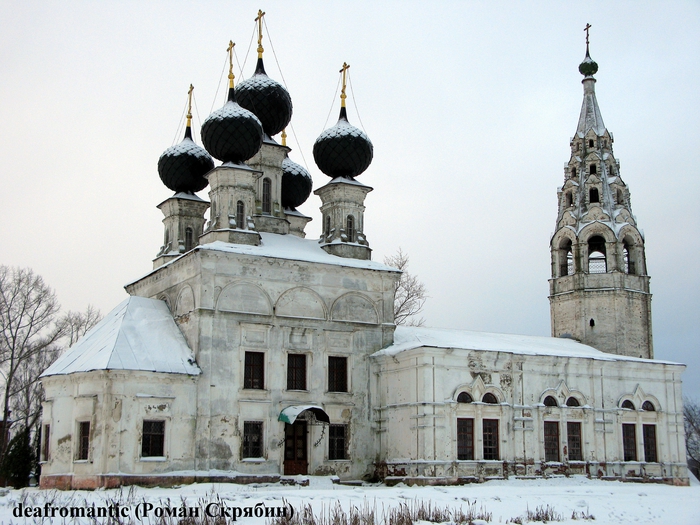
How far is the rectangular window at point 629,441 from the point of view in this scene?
24.2m

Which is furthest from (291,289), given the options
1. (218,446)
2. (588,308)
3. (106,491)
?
(588,308)

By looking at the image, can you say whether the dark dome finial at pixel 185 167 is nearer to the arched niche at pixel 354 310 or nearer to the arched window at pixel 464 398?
the arched niche at pixel 354 310

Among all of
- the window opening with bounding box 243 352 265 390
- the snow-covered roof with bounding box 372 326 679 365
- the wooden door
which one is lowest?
the wooden door

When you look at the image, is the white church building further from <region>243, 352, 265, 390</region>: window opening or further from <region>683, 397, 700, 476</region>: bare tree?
<region>683, 397, 700, 476</region>: bare tree

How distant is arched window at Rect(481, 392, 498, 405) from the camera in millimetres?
22264

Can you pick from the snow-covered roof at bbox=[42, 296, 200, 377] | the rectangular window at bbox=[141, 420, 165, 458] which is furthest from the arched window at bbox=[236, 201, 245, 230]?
the rectangular window at bbox=[141, 420, 165, 458]

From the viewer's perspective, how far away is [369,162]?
2525 centimetres

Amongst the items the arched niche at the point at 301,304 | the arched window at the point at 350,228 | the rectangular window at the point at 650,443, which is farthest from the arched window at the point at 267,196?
the rectangular window at the point at 650,443

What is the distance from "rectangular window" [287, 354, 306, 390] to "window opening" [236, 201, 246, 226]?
360 centimetres

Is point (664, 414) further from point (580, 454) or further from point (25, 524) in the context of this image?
point (25, 524)

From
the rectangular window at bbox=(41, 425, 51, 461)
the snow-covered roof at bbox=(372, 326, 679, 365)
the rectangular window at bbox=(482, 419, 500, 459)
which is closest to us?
the rectangular window at bbox=(41, 425, 51, 461)

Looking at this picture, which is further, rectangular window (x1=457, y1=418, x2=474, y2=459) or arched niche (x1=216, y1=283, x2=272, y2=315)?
rectangular window (x1=457, y1=418, x2=474, y2=459)

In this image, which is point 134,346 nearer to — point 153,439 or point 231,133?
point 153,439

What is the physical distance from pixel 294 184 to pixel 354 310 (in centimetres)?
577
